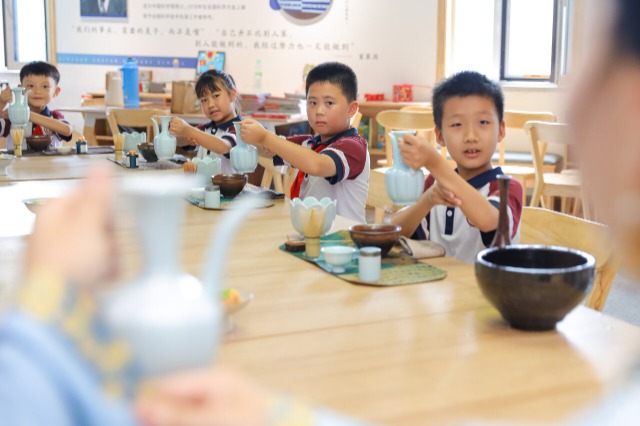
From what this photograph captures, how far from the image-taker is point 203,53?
22.4 ft

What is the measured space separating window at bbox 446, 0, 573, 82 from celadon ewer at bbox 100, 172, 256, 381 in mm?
5795

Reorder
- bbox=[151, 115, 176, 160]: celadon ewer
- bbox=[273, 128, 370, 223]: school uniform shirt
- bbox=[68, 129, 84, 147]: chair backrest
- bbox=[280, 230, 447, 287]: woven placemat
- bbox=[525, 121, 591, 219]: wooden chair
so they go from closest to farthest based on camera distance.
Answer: bbox=[280, 230, 447, 287]: woven placemat → bbox=[273, 128, 370, 223]: school uniform shirt → bbox=[151, 115, 176, 160]: celadon ewer → bbox=[525, 121, 591, 219]: wooden chair → bbox=[68, 129, 84, 147]: chair backrest

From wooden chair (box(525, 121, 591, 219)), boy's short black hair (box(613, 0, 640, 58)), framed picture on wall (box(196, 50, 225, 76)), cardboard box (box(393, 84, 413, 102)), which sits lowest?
wooden chair (box(525, 121, 591, 219))

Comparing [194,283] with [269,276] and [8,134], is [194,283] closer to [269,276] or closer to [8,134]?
[269,276]

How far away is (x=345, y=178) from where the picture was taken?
291 centimetres

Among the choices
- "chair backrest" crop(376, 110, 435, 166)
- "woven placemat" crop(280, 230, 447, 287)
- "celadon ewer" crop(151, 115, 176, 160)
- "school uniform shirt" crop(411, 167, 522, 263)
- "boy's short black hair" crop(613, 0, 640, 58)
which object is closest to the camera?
"boy's short black hair" crop(613, 0, 640, 58)

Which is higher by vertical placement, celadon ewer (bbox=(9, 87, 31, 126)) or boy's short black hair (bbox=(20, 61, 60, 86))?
boy's short black hair (bbox=(20, 61, 60, 86))

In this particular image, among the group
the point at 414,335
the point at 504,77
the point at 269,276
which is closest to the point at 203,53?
the point at 504,77

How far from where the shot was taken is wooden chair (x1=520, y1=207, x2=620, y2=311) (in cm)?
178

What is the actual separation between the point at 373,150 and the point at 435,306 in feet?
16.4

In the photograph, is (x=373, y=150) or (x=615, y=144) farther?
(x=373, y=150)

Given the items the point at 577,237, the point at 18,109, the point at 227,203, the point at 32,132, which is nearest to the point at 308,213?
the point at 577,237

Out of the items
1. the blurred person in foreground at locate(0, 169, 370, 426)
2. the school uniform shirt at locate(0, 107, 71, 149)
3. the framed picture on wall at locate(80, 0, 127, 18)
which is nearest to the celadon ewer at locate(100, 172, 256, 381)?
the blurred person in foreground at locate(0, 169, 370, 426)

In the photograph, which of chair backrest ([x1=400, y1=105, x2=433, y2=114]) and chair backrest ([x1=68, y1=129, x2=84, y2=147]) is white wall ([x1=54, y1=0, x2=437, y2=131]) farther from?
chair backrest ([x1=68, y1=129, x2=84, y2=147])
